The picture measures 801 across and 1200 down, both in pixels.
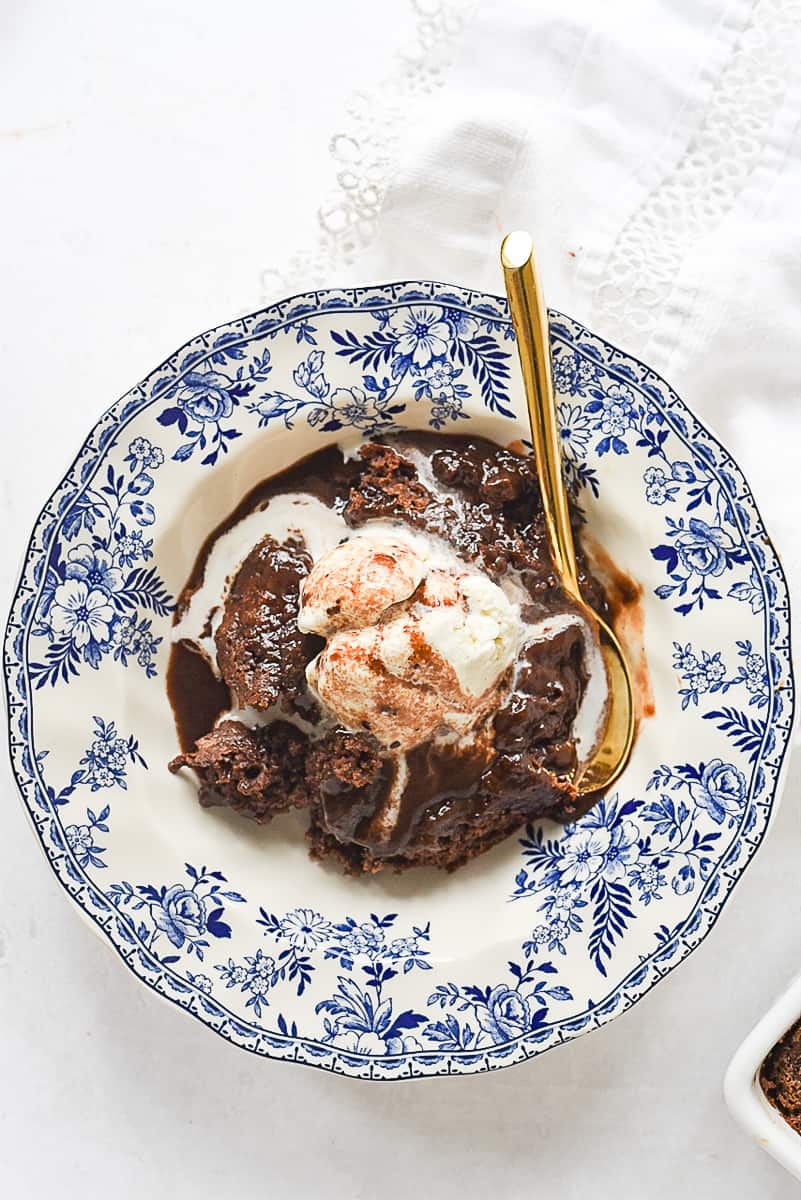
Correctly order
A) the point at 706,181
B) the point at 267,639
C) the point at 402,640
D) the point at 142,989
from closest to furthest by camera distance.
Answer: the point at 402,640 < the point at 267,639 < the point at 706,181 < the point at 142,989

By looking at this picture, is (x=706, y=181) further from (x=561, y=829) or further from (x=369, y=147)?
(x=561, y=829)

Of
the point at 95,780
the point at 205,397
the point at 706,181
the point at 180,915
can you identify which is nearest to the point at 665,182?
the point at 706,181

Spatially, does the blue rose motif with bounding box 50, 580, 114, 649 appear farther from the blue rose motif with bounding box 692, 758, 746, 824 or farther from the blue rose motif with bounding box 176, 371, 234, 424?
the blue rose motif with bounding box 692, 758, 746, 824

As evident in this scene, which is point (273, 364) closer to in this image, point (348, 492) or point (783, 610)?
A: point (348, 492)

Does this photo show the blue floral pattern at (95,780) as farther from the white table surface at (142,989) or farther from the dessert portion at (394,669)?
the white table surface at (142,989)

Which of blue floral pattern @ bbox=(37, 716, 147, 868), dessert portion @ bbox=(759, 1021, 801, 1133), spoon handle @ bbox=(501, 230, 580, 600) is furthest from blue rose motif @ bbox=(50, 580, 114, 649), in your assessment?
dessert portion @ bbox=(759, 1021, 801, 1133)
